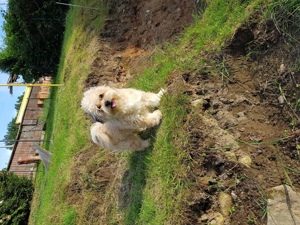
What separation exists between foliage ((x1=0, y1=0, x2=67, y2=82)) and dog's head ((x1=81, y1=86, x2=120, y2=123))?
36.2 feet

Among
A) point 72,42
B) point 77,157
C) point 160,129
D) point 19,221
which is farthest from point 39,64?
point 160,129

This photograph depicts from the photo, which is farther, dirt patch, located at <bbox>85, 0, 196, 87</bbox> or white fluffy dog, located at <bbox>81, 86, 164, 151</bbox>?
dirt patch, located at <bbox>85, 0, 196, 87</bbox>

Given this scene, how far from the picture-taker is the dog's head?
4180 millimetres

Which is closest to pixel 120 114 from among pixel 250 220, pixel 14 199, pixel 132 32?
pixel 250 220

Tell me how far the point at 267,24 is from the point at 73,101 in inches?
260

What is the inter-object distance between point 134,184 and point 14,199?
8.41 meters

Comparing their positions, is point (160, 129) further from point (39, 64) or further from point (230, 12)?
point (39, 64)

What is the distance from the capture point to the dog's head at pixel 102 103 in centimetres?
418

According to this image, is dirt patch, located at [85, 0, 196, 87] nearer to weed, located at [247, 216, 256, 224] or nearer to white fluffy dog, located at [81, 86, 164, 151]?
white fluffy dog, located at [81, 86, 164, 151]

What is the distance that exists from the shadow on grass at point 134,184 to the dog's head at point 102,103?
0.87 m

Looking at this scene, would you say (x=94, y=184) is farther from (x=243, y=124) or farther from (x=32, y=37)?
(x=32, y=37)

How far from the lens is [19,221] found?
38.8 ft

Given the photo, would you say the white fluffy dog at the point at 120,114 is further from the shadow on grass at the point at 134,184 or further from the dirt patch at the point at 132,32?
the dirt patch at the point at 132,32

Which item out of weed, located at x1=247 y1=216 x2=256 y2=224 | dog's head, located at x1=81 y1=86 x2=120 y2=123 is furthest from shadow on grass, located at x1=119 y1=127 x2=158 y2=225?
weed, located at x1=247 y1=216 x2=256 y2=224
